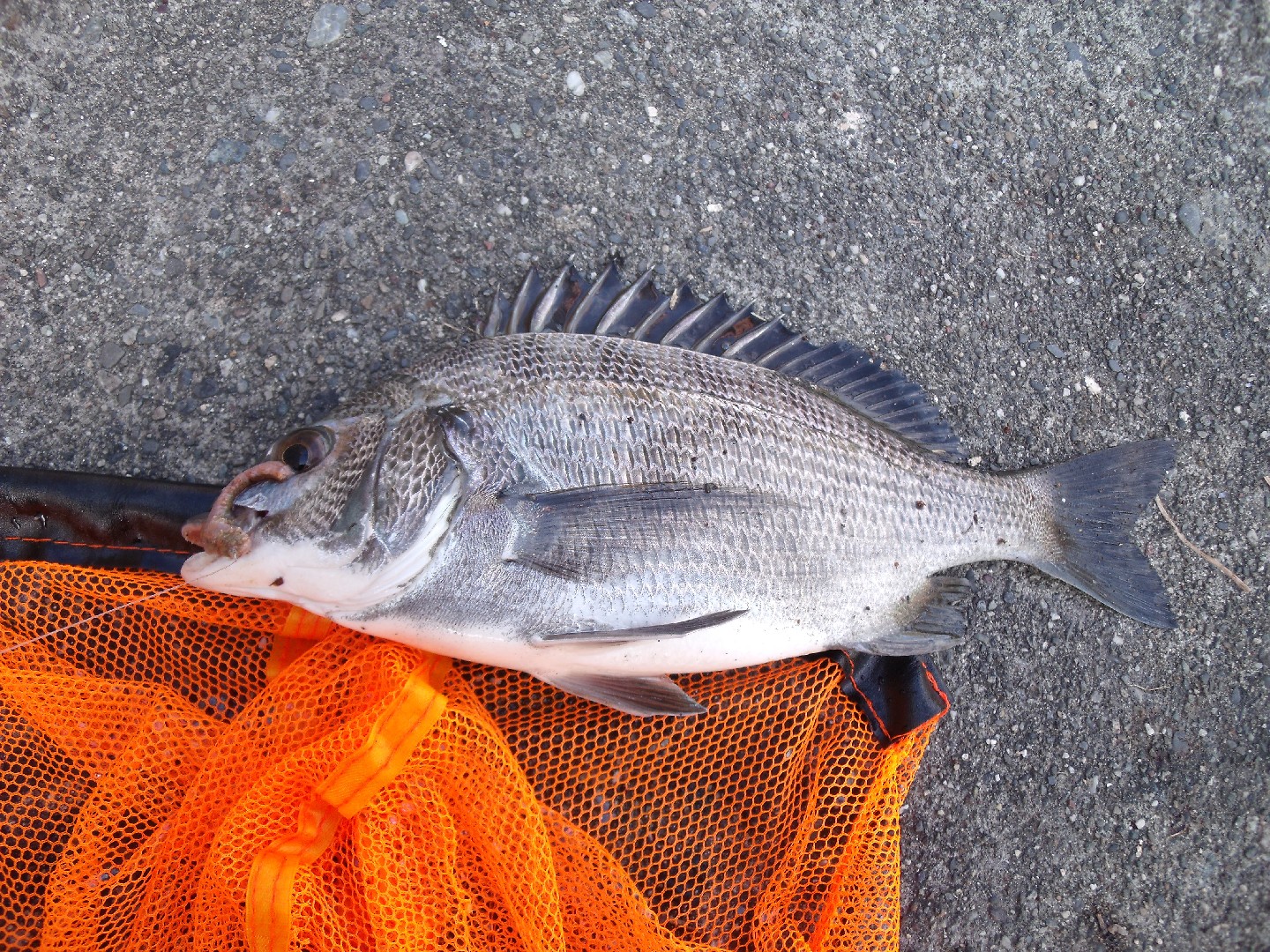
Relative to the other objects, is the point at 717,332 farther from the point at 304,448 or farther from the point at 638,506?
the point at 304,448

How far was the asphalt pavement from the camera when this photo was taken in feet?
7.86

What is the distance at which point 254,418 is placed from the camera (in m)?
2.34

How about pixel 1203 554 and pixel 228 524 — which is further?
pixel 1203 554

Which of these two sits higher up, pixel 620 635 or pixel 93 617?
pixel 620 635

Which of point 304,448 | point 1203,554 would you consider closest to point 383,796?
point 304,448

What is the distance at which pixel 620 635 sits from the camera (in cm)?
191

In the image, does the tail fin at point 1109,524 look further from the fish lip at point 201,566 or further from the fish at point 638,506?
the fish lip at point 201,566

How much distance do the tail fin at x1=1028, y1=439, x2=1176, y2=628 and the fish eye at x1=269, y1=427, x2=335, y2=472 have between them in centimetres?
204

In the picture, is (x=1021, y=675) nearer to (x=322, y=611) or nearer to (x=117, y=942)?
(x=322, y=611)

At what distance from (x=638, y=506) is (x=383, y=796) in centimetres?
91

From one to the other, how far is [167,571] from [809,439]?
177 cm

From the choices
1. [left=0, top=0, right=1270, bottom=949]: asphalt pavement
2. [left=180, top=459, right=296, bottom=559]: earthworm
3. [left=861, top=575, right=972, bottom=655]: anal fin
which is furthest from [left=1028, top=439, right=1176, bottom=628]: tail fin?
[left=180, top=459, right=296, bottom=559]: earthworm

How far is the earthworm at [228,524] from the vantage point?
1815 mm

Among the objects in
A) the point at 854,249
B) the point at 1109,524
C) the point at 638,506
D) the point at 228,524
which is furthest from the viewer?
the point at 854,249
